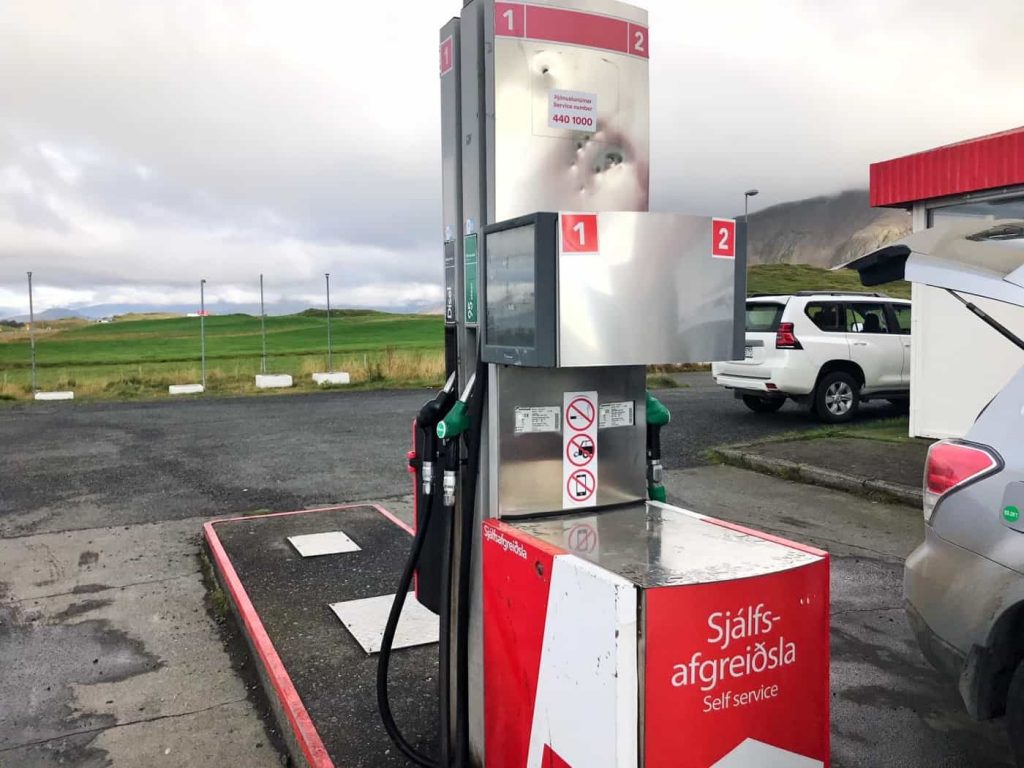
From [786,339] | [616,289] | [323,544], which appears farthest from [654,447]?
[786,339]

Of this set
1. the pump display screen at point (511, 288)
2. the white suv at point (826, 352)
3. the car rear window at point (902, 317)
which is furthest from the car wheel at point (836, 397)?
the pump display screen at point (511, 288)

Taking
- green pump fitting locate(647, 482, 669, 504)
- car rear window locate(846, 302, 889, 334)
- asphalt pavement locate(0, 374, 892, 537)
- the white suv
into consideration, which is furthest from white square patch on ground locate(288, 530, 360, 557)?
car rear window locate(846, 302, 889, 334)

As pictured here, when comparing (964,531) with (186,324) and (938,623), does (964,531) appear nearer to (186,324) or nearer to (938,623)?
(938,623)

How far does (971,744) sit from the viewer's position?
11.4ft

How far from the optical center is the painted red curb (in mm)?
3305


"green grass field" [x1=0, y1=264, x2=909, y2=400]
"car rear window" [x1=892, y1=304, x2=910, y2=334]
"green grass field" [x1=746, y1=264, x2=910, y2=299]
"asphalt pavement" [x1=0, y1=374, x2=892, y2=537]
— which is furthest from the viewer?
"green grass field" [x1=746, y1=264, x2=910, y2=299]

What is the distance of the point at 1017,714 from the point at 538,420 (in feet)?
6.04

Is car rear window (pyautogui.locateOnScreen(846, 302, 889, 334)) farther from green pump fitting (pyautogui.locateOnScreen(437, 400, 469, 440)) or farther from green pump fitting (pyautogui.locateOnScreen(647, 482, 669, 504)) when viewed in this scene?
green pump fitting (pyautogui.locateOnScreen(437, 400, 469, 440))

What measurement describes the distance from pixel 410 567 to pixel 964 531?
6.31 ft

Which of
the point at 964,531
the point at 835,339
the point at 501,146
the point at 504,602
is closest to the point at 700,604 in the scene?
the point at 504,602

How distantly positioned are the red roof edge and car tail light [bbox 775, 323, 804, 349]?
2494 mm

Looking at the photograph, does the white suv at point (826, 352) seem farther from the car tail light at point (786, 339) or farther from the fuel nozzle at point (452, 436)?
the fuel nozzle at point (452, 436)

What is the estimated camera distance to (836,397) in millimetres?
12805

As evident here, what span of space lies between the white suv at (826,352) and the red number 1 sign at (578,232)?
10.8 m
